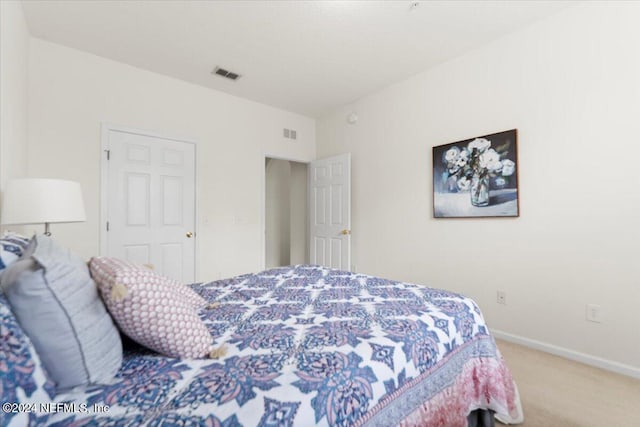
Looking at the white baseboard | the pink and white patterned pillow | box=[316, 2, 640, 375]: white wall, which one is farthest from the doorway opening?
the pink and white patterned pillow

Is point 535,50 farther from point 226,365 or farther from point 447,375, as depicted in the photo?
point 226,365

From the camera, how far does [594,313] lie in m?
2.16

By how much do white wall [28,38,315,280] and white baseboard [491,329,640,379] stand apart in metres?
2.97

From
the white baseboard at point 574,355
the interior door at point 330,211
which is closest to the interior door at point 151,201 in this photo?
the interior door at point 330,211

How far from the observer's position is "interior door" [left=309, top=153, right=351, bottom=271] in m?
3.92

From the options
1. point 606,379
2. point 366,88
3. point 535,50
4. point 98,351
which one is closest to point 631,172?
point 535,50

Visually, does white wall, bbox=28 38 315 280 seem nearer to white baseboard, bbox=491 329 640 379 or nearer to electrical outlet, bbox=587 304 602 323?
white baseboard, bbox=491 329 640 379

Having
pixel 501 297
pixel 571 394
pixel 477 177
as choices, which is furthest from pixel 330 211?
pixel 571 394

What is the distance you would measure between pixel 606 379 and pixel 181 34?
424cm

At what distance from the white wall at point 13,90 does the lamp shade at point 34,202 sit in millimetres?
208

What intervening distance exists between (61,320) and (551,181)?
10.1ft

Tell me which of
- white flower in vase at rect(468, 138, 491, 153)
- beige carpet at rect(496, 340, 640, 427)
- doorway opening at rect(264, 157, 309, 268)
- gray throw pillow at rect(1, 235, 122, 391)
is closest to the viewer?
gray throw pillow at rect(1, 235, 122, 391)

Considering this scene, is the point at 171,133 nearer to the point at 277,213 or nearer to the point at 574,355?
the point at 277,213

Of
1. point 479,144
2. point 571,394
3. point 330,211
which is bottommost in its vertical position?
point 571,394
